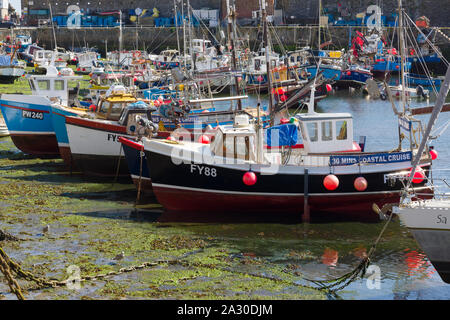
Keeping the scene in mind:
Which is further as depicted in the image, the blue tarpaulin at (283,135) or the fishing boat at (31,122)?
the fishing boat at (31,122)

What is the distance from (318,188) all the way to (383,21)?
4864 cm

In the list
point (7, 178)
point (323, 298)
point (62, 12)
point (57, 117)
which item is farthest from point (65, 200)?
point (62, 12)

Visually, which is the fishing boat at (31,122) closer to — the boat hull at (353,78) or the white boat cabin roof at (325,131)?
the white boat cabin roof at (325,131)

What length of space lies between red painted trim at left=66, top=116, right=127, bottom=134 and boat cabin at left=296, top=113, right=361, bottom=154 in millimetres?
4950

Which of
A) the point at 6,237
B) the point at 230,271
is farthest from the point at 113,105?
the point at 230,271

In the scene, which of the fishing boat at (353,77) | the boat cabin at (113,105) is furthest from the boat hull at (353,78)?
the boat cabin at (113,105)

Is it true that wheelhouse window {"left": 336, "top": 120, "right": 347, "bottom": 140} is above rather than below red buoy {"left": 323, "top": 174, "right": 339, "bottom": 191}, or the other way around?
above

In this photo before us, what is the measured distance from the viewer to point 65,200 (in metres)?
16.4

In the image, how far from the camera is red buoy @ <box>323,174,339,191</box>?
47.1 feet

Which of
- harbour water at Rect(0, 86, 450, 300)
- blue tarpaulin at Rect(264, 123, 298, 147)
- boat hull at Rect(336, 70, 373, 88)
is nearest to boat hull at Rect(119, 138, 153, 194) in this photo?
harbour water at Rect(0, 86, 450, 300)

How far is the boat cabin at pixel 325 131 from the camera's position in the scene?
15.4 metres

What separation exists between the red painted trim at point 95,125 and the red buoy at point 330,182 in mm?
5950

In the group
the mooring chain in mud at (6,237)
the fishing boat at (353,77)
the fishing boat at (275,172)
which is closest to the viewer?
the mooring chain in mud at (6,237)

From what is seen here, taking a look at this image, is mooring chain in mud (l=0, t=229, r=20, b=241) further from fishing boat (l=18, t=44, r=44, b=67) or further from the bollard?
fishing boat (l=18, t=44, r=44, b=67)
